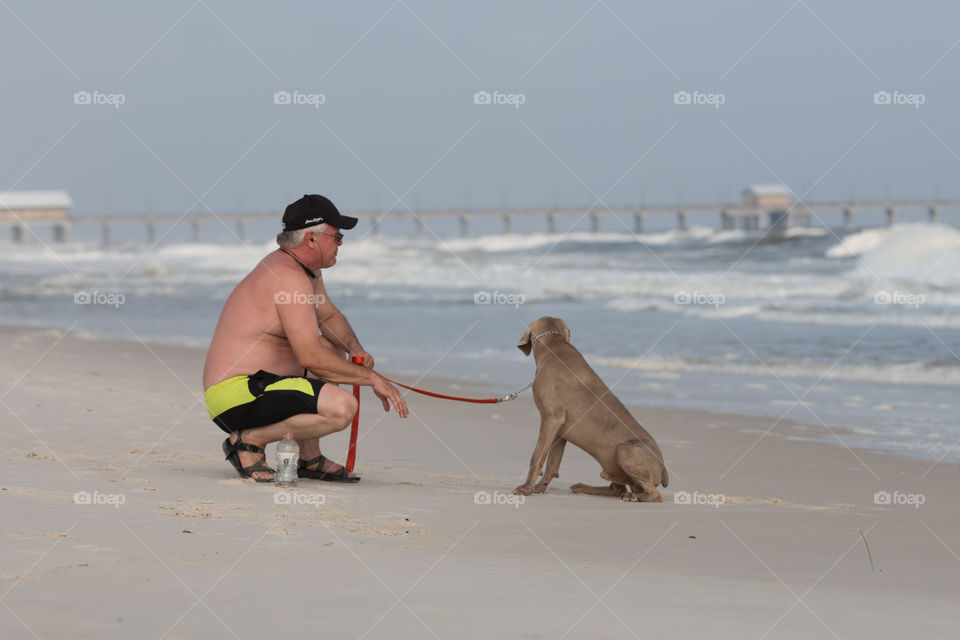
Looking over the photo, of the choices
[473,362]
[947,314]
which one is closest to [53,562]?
[473,362]

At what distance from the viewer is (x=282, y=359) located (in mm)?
5461

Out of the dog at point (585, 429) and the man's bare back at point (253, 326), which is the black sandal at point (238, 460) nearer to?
the man's bare back at point (253, 326)

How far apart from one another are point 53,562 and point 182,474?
2.07 meters

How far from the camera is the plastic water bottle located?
5.24 metres

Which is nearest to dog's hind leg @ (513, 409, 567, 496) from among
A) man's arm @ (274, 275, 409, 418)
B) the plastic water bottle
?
man's arm @ (274, 275, 409, 418)

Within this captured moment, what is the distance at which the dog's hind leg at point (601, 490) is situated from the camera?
18.9 ft

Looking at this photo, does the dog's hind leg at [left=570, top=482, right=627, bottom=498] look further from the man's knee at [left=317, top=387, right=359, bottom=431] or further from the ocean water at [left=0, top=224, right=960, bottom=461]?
the ocean water at [left=0, top=224, right=960, bottom=461]

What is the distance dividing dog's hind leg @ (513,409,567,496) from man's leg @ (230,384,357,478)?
904 mm

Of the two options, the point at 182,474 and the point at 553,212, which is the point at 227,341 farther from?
the point at 553,212

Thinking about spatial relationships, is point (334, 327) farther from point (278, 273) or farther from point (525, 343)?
point (525, 343)

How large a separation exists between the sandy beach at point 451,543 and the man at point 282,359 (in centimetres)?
27

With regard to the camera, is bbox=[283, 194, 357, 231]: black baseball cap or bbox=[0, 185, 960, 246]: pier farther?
bbox=[0, 185, 960, 246]: pier

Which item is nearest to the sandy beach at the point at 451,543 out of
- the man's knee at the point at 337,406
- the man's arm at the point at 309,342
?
the man's knee at the point at 337,406

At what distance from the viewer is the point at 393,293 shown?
87.5 ft
